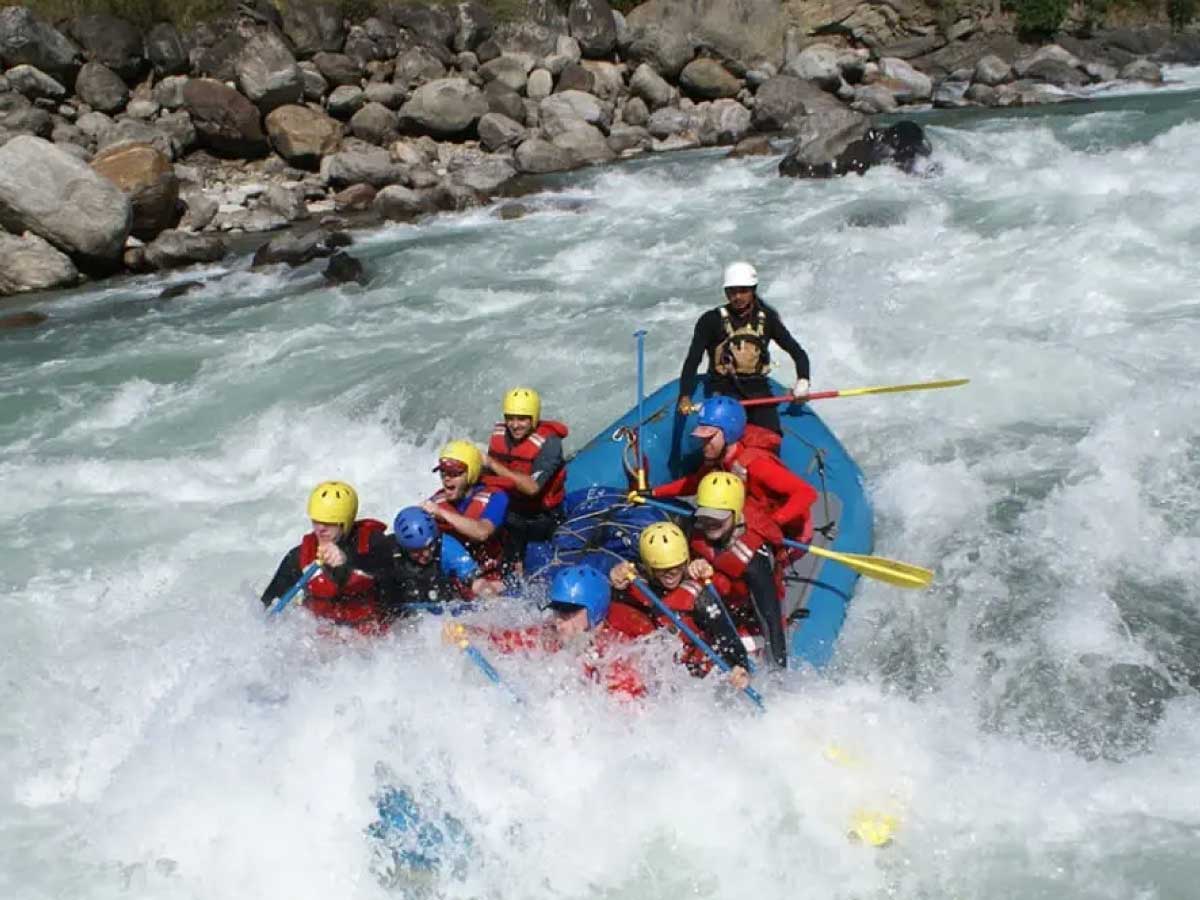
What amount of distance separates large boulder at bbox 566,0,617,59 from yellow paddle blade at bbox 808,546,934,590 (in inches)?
693

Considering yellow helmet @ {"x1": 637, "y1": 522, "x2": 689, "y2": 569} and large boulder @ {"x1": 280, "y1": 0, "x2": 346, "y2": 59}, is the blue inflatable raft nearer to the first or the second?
yellow helmet @ {"x1": 637, "y1": 522, "x2": 689, "y2": 569}

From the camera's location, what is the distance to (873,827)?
3.87 meters

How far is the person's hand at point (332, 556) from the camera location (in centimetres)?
460

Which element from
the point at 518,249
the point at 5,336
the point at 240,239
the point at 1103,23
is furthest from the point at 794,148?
the point at 1103,23

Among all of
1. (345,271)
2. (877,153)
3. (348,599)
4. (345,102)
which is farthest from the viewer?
(345,102)

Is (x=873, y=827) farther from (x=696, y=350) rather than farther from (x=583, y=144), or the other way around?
(x=583, y=144)

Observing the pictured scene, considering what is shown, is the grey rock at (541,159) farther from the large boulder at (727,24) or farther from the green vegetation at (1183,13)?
the green vegetation at (1183,13)

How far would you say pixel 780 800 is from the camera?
4.07 metres

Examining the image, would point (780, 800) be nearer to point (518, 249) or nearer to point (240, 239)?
point (518, 249)

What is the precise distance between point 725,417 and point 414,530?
1.60 metres

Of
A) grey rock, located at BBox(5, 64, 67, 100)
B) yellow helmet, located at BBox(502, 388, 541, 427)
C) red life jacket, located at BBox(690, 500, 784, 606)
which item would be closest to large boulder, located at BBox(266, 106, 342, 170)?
grey rock, located at BBox(5, 64, 67, 100)

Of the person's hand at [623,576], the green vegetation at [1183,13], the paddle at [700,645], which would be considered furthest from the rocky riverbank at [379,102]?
the paddle at [700,645]

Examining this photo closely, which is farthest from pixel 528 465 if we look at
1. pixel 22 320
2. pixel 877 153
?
pixel 877 153

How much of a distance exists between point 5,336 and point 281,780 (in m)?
8.32
